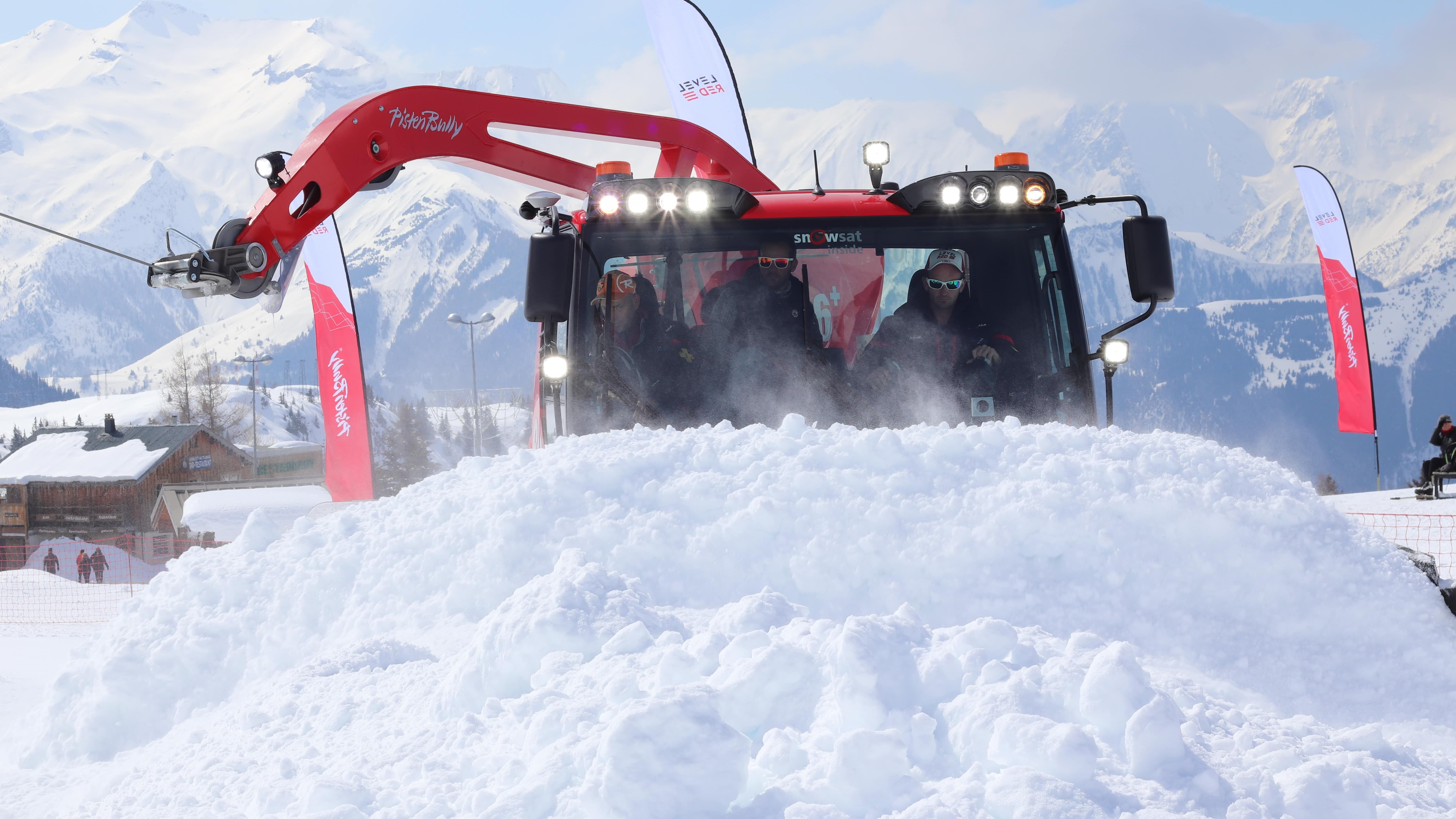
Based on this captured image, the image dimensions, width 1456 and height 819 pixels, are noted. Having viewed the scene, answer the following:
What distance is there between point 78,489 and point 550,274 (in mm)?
47058

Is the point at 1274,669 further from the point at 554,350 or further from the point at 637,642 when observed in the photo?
the point at 554,350

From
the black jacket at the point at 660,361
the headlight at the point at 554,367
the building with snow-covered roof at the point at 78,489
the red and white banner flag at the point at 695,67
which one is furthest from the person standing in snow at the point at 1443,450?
the building with snow-covered roof at the point at 78,489

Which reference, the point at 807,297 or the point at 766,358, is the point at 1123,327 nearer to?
the point at 807,297

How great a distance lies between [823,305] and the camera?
16.2 feet

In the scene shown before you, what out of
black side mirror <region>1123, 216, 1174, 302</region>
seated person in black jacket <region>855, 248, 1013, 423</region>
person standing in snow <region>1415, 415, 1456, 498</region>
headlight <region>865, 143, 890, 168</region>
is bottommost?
person standing in snow <region>1415, 415, 1456, 498</region>

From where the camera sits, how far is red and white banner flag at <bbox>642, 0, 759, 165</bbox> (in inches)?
595

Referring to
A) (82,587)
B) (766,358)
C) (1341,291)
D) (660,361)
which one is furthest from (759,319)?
(1341,291)

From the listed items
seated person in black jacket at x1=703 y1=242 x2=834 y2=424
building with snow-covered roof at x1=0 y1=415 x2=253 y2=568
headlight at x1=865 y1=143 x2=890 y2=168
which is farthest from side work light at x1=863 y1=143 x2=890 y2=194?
building with snow-covered roof at x1=0 y1=415 x2=253 y2=568

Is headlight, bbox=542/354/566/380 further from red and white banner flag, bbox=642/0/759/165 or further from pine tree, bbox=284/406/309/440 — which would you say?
pine tree, bbox=284/406/309/440

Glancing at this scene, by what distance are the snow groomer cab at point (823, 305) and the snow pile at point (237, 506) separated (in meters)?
24.2

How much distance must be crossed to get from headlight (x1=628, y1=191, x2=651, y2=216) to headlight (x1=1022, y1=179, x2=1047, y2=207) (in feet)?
5.82

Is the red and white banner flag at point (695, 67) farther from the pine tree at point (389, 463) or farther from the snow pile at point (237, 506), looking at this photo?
the pine tree at point (389, 463)

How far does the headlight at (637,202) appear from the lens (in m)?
4.96

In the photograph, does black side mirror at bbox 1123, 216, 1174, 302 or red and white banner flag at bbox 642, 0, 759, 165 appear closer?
black side mirror at bbox 1123, 216, 1174, 302
